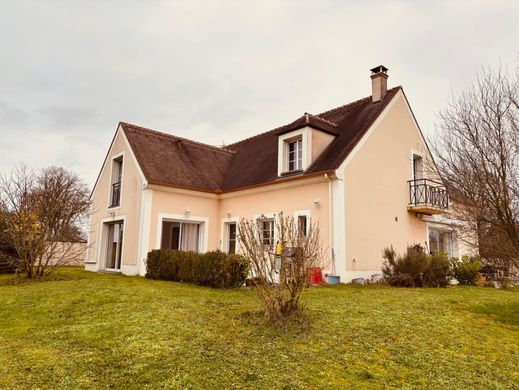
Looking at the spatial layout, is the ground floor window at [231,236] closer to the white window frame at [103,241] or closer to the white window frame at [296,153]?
the white window frame at [296,153]

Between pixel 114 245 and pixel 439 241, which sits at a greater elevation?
pixel 439 241

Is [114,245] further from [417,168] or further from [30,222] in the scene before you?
[417,168]

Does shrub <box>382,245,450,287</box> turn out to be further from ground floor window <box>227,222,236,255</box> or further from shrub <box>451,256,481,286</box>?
ground floor window <box>227,222,236,255</box>

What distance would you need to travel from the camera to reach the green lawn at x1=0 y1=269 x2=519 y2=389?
4.06 m

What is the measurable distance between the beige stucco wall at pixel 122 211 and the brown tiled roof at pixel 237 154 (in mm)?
874

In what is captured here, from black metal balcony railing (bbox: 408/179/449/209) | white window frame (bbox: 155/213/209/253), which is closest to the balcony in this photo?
black metal balcony railing (bbox: 408/179/449/209)

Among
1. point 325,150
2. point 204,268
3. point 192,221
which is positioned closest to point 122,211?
point 192,221

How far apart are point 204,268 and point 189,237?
20.9 feet

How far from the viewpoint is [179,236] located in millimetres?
17203

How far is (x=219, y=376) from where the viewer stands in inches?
160

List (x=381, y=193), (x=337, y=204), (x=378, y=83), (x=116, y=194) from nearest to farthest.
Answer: (x=337, y=204)
(x=381, y=193)
(x=378, y=83)
(x=116, y=194)

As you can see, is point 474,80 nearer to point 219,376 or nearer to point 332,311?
point 332,311

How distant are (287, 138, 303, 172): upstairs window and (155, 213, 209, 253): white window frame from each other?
4.87 meters

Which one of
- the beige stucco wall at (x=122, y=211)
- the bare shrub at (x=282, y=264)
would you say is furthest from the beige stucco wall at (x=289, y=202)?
the bare shrub at (x=282, y=264)
